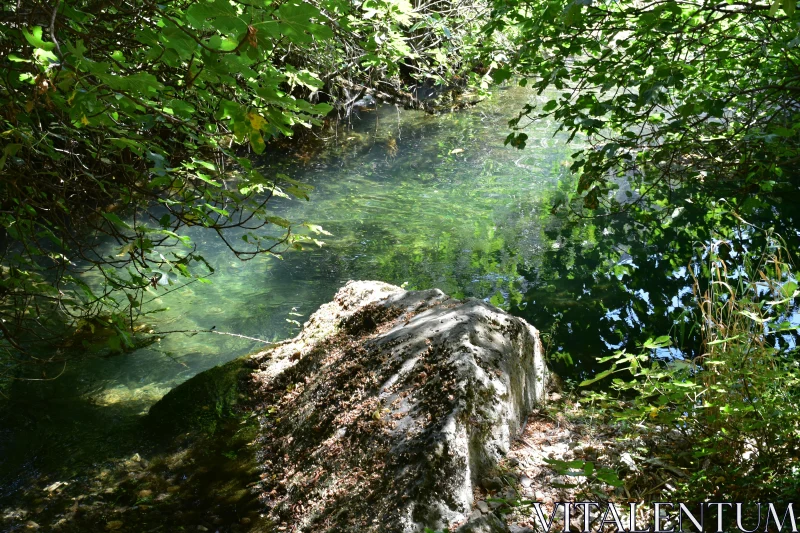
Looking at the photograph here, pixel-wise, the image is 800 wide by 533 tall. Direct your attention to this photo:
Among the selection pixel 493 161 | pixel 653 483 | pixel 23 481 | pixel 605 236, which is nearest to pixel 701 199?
pixel 605 236

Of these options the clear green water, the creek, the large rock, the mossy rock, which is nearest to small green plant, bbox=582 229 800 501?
the large rock

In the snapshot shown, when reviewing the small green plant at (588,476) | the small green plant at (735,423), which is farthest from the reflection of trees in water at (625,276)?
the small green plant at (588,476)

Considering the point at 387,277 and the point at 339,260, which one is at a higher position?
the point at 339,260

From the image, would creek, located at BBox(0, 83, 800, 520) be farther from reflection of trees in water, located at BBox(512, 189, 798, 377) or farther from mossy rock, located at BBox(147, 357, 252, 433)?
mossy rock, located at BBox(147, 357, 252, 433)

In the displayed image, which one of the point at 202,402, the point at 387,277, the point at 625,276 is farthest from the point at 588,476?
the point at 625,276

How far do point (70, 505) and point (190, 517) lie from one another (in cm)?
88

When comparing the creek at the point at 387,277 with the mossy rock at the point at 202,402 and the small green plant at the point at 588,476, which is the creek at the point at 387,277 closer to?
the mossy rock at the point at 202,402

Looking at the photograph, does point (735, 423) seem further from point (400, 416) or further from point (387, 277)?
point (387, 277)

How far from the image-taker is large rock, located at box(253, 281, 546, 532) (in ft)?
9.43

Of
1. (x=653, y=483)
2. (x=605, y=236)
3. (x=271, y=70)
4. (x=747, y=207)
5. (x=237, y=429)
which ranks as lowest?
(x=653, y=483)

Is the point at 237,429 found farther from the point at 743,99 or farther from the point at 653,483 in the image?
Result: the point at 743,99

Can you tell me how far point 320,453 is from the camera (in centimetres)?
358

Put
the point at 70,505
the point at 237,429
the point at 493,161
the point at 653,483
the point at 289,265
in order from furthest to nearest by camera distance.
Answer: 1. the point at 493,161
2. the point at 289,265
3. the point at 237,429
4. the point at 70,505
5. the point at 653,483

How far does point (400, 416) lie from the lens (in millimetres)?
3287
